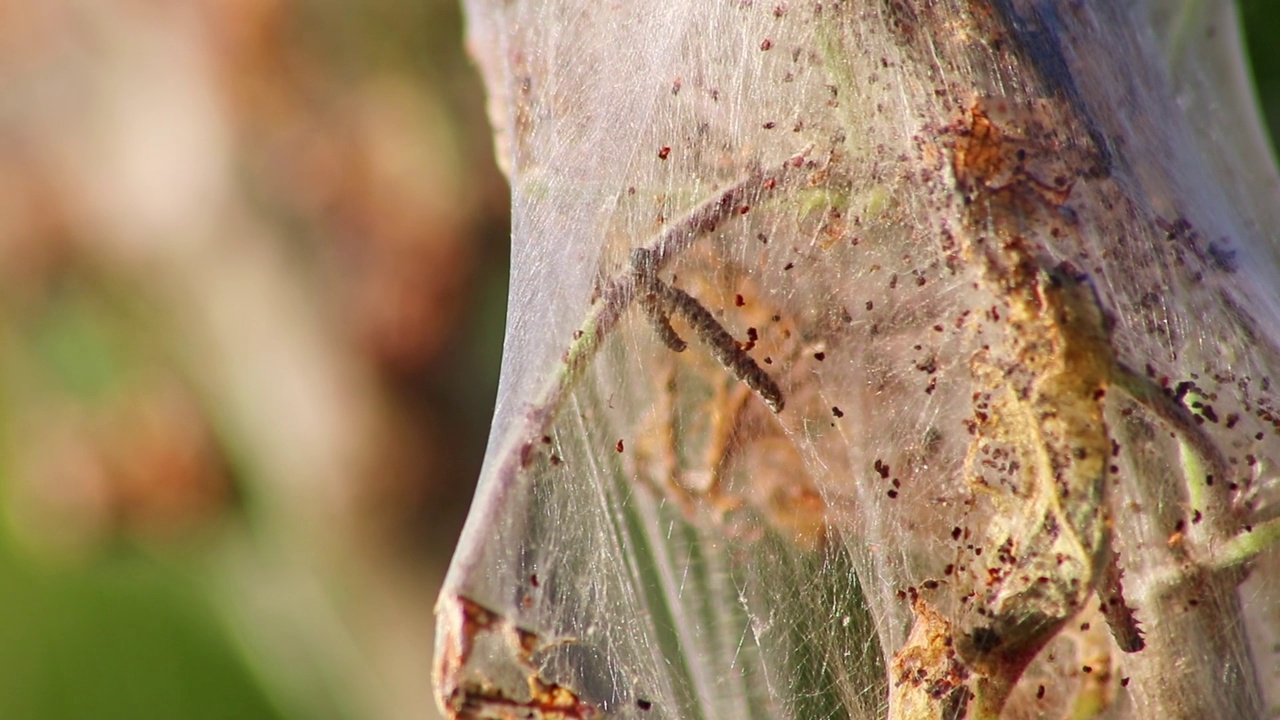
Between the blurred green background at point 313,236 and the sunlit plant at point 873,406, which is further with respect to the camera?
the blurred green background at point 313,236

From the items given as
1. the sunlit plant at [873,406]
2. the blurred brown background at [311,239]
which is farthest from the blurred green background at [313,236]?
the sunlit plant at [873,406]

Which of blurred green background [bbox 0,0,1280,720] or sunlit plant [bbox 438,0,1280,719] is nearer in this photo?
sunlit plant [bbox 438,0,1280,719]

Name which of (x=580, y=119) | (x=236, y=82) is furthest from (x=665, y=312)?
(x=236, y=82)

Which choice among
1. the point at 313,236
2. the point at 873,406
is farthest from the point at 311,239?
the point at 873,406

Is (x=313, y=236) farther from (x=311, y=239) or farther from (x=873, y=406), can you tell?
(x=873, y=406)

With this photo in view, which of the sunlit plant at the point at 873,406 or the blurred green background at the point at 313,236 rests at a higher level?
the blurred green background at the point at 313,236

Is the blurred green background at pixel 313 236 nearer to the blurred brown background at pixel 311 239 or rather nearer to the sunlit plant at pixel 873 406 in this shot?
the blurred brown background at pixel 311 239

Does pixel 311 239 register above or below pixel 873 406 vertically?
above

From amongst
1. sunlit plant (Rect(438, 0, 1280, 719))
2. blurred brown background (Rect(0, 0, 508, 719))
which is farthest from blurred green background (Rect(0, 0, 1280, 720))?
sunlit plant (Rect(438, 0, 1280, 719))

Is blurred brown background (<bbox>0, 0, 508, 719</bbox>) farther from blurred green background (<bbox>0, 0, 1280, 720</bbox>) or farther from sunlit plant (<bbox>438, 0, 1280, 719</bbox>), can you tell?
sunlit plant (<bbox>438, 0, 1280, 719</bbox>)

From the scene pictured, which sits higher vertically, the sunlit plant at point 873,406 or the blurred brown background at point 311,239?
the blurred brown background at point 311,239

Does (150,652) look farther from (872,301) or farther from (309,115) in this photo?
(872,301)

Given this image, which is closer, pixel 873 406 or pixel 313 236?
pixel 873 406
